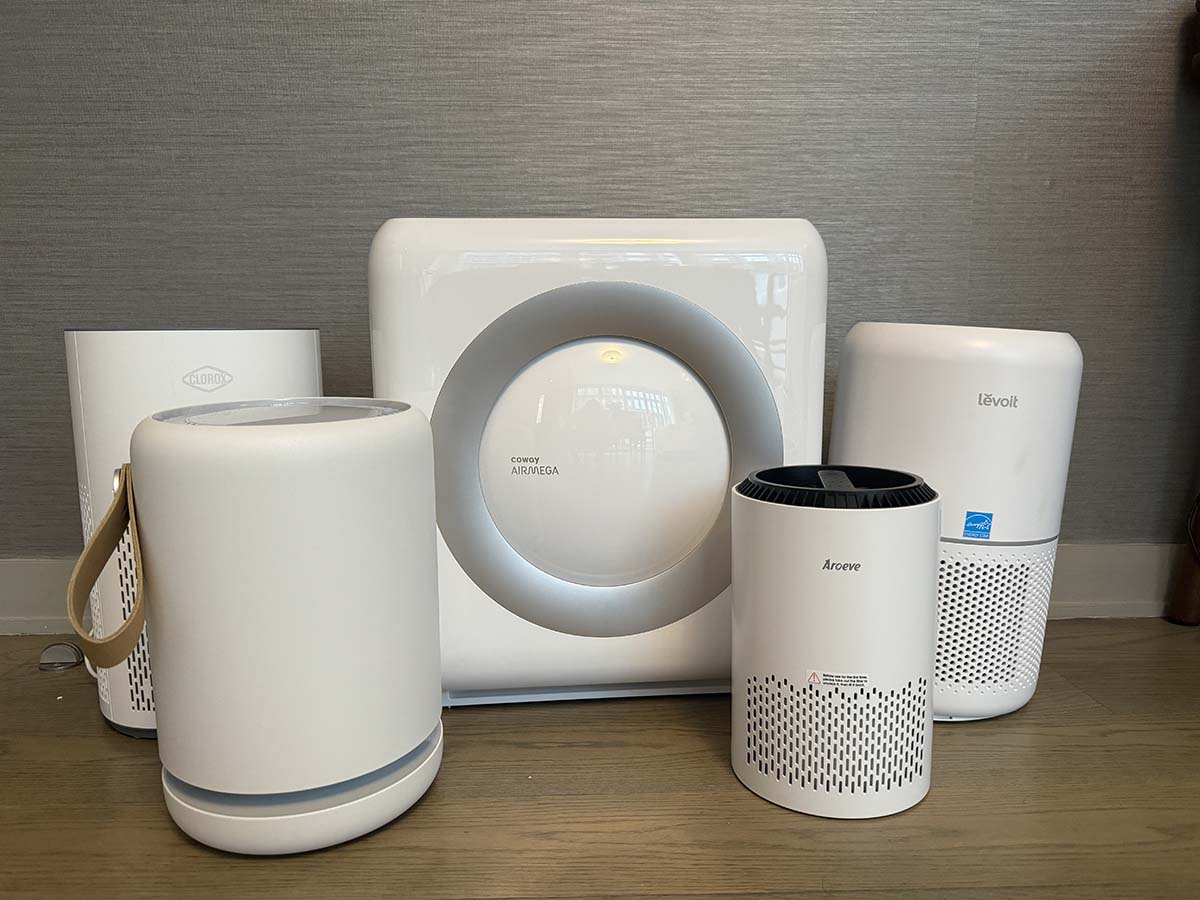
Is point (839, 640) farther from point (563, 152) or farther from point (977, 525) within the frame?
point (563, 152)

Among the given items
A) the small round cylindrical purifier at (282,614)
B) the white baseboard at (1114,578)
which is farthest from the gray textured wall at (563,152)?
the small round cylindrical purifier at (282,614)

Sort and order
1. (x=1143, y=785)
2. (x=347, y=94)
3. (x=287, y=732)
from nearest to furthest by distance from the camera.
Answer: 1. (x=287, y=732)
2. (x=1143, y=785)
3. (x=347, y=94)

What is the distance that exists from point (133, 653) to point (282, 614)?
25cm

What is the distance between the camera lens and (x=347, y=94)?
0.87 m

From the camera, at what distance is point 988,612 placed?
26.4 inches

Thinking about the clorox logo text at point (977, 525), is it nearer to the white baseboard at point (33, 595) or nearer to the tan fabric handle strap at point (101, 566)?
the tan fabric handle strap at point (101, 566)

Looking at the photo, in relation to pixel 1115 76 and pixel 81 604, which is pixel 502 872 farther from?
pixel 1115 76

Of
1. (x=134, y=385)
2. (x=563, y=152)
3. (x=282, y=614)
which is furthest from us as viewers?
(x=563, y=152)

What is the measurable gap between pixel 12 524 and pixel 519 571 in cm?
61

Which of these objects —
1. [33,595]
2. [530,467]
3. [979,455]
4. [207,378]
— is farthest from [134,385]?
[979,455]

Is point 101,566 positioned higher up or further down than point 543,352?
further down

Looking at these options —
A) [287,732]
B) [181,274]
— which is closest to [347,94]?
[181,274]

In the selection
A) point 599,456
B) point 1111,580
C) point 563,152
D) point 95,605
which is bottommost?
point 1111,580

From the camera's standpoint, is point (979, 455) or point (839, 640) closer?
point (839, 640)
